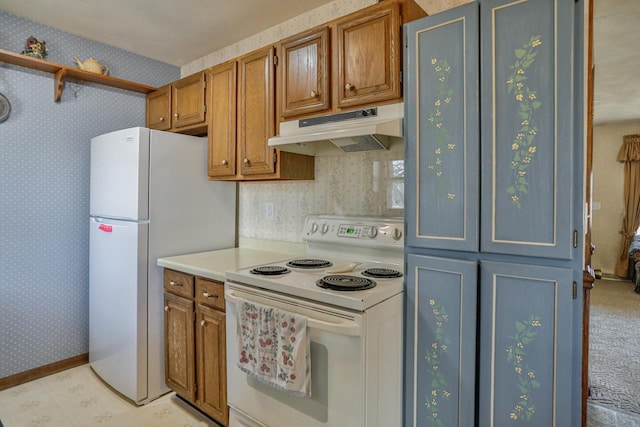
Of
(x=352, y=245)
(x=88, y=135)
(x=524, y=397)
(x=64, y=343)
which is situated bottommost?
(x=64, y=343)

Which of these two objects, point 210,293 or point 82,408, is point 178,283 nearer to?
point 210,293

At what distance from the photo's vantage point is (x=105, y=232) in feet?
7.75

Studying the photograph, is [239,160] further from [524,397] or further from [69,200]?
[524,397]

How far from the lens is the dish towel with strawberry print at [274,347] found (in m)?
1.35

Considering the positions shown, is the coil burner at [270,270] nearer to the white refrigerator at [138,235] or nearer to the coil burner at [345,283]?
the coil burner at [345,283]

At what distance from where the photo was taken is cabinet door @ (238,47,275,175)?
208 centimetres

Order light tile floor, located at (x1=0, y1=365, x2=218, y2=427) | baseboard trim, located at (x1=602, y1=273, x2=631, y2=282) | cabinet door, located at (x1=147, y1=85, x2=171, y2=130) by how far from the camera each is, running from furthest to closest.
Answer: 1. baseboard trim, located at (x1=602, y1=273, x2=631, y2=282)
2. cabinet door, located at (x1=147, y1=85, x2=171, y2=130)
3. light tile floor, located at (x1=0, y1=365, x2=218, y2=427)

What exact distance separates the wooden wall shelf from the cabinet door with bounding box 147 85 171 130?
9 centimetres

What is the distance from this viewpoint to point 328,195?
221 cm

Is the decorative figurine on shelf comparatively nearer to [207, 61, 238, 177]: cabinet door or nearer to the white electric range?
[207, 61, 238, 177]: cabinet door

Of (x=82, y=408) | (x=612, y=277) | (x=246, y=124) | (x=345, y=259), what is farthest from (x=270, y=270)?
(x=612, y=277)

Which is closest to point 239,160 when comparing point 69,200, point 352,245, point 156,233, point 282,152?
point 282,152

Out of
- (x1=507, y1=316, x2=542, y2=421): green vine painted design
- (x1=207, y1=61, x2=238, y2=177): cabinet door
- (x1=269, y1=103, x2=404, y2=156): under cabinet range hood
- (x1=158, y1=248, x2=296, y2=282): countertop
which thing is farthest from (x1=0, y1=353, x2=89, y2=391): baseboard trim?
(x1=507, y1=316, x2=542, y2=421): green vine painted design

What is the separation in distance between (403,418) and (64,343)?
257 centimetres
